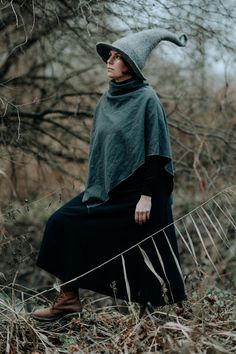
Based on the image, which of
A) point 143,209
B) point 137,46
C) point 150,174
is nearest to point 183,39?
point 137,46

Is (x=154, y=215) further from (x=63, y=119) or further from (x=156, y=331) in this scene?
(x=63, y=119)

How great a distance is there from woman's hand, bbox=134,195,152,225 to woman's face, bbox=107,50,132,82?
69 cm

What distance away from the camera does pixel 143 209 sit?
4.17 meters

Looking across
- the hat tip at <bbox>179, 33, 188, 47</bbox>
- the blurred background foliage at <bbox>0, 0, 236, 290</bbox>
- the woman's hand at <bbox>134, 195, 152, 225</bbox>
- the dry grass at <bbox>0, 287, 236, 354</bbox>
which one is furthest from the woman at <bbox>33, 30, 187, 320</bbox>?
the blurred background foliage at <bbox>0, 0, 236, 290</bbox>

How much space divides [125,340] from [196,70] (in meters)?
5.07

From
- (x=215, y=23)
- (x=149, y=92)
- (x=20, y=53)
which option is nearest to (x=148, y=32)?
(x=149, y=92)

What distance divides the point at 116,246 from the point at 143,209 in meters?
0.27

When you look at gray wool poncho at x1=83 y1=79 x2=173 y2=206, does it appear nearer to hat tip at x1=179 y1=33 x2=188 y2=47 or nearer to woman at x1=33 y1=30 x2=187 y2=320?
woman at x1=33 y1=30 x2=187 y2=320

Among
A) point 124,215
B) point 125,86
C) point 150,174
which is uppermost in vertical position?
point 125,86

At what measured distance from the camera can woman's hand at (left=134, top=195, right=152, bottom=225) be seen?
13.7 ft

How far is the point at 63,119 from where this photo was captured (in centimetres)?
809

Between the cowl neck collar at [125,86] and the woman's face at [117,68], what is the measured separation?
3 cm

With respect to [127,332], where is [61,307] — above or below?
below

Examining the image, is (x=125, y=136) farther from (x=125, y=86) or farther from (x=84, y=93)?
(x=84, y=93)
